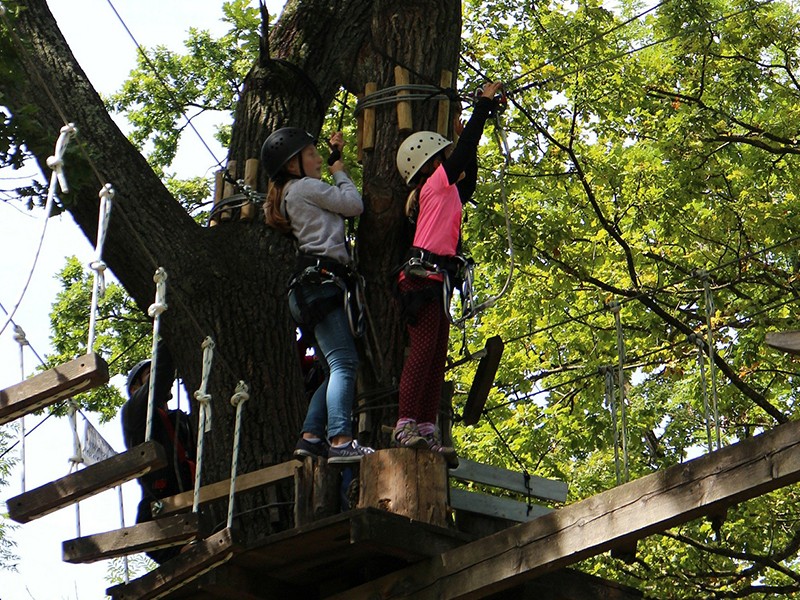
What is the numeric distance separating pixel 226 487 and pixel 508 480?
4.27 feet

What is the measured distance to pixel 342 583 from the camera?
5.52 m

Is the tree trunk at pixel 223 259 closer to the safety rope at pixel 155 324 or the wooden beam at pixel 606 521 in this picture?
the safety rope at pixel 155 324

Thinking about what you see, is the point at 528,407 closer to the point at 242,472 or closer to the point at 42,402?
the point at 242,472

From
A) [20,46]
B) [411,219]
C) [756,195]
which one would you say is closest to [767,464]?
[411,219]

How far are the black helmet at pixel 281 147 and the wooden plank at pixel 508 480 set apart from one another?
1.58 meters

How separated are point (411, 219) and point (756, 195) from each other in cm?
562

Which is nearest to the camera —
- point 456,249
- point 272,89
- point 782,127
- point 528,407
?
point 456,249

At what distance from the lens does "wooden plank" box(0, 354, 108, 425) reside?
4480 millimetres

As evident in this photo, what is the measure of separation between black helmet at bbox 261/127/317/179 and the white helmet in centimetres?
46

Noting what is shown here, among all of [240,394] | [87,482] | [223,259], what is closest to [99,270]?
[87,482]

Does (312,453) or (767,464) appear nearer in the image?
(767,464)

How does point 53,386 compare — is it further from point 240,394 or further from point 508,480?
point 508,480

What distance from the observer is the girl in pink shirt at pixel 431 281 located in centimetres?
561

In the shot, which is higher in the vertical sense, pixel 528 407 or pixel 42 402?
pixel 528 407
